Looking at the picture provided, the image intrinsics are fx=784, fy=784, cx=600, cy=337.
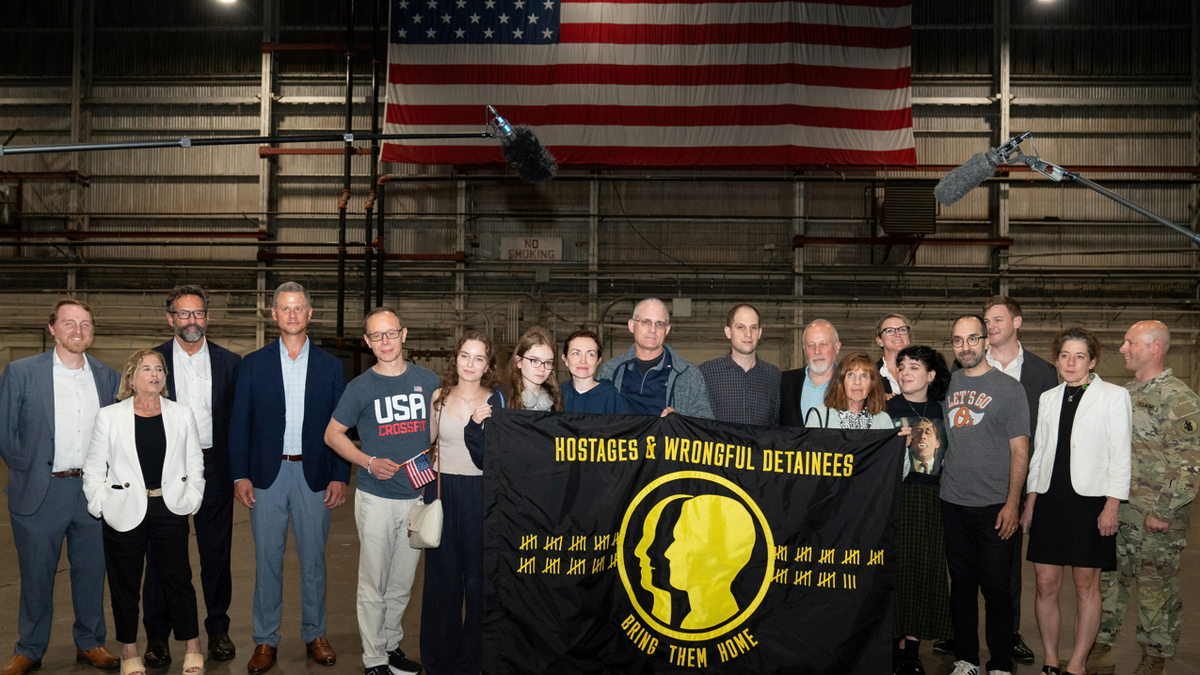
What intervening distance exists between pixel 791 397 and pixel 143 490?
362 cm

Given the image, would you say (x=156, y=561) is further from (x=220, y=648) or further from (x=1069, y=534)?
(x=1069, y=534)

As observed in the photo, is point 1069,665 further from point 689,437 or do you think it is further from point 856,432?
point 689,437

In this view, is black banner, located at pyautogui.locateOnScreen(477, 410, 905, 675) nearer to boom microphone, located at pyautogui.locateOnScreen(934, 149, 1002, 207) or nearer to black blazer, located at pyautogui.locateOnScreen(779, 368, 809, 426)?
black blazer, located at pyautogui.locateOnScreen(779, 368, 809, 426)

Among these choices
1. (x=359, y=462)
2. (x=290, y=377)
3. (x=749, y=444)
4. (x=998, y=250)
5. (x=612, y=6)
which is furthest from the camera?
(x=998, y=250)

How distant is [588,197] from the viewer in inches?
629

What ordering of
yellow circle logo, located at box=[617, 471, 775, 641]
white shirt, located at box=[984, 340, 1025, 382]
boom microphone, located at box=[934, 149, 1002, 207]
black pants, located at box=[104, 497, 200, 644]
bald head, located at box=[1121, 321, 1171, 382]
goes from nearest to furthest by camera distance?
boom microphone, located at box=[934, 149, 1002, 207], yellow circle logo, located at box=[617, 471, 775, 641], black pants, located at box=[104, 497, 200, 644], bald head, located at box=[1121, 321, 1171, 382], white shirt, located at box=[984, 340, 1025, 382]

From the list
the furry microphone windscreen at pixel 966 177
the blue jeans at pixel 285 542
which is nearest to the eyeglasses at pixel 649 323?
the furry microphone windscreen at pixel 966 177

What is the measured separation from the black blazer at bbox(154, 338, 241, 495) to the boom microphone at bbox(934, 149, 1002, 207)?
4.08 m

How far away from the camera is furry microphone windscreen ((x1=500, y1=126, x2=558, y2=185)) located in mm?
4031

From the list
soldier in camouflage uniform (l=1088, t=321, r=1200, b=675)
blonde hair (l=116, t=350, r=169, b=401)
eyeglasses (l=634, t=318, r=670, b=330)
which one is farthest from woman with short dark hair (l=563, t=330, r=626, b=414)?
soldier in camouflage uniform (l=1088, t=321, r=1200, b=675)

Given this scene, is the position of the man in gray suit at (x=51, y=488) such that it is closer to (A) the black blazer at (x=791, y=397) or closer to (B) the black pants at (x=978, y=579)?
(A) the black blazer at (x=791, y=397)

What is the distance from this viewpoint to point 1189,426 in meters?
4.42

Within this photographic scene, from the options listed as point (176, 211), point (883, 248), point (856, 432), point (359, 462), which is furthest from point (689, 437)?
point (176, 211)

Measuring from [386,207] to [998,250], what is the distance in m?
12.4
